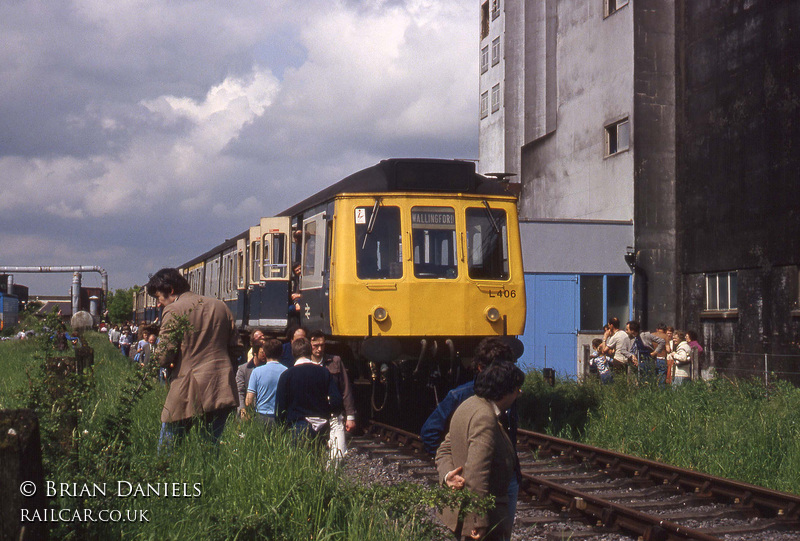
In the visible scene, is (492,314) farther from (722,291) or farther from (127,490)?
(722,291)

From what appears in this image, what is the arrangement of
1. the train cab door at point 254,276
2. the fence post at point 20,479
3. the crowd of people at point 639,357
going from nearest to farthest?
the fence post at point 20,479, the crowd of people at point 639,357, the train cab door at point 254,276

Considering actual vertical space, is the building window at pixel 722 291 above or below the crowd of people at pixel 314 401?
above

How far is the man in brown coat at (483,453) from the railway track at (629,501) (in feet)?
7.39

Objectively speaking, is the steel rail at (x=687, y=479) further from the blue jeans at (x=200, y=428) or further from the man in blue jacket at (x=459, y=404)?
the blue jeans at (x=200, y=428)

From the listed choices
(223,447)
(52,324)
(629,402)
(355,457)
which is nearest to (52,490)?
(52,324)

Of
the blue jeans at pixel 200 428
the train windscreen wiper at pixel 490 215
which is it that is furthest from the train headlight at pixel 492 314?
the blue jeans at pixel 200 428

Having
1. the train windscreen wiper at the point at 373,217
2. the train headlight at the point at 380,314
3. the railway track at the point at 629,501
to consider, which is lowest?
the railway track at the point at 629,501

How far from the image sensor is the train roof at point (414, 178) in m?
11.9

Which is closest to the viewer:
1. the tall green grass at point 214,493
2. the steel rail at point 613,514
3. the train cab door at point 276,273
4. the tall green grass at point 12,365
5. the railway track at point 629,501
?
Result: the tall green grass at point 214,493

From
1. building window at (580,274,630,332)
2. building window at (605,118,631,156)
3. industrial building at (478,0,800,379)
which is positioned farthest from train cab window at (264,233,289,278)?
building window at (605,118,631,156)

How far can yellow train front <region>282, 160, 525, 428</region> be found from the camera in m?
11.5

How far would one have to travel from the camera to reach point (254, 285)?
16.9 metres

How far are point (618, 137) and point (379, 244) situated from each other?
674 inches

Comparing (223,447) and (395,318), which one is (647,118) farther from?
(223,447)
